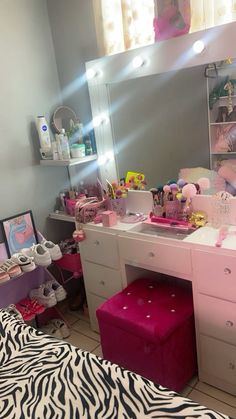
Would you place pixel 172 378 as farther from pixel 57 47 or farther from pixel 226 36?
pixel 57 47

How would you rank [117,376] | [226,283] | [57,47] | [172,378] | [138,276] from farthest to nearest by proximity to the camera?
1. [57,47]
2. [138,276]
3. [172,378]
4. [226,283]
5. [117,376]

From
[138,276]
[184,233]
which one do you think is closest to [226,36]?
[184,233]

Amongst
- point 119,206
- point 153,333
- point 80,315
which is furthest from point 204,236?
point 80,315

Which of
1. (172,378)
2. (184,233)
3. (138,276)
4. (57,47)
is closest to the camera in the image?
(172,378)

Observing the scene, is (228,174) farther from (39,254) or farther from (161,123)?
(39,254)

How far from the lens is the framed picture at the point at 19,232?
2242 mm

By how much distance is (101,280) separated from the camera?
2184mm

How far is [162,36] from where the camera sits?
190 cm

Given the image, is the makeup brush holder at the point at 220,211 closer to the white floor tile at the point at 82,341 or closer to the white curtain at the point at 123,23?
the white curtain at the point at 123,23

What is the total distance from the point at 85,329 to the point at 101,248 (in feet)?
2.25

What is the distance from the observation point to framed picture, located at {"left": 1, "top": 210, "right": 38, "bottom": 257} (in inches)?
88.3

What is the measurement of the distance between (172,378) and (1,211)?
1.41 metres

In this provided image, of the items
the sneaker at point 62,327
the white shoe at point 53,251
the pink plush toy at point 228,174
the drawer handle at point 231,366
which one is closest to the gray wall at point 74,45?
the white shoe at point 53,251

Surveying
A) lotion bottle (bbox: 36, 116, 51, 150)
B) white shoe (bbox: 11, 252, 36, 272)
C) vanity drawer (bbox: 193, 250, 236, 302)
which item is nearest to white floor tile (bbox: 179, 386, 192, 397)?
vanity drawer (bbox: 193, 250, 236, 302)
